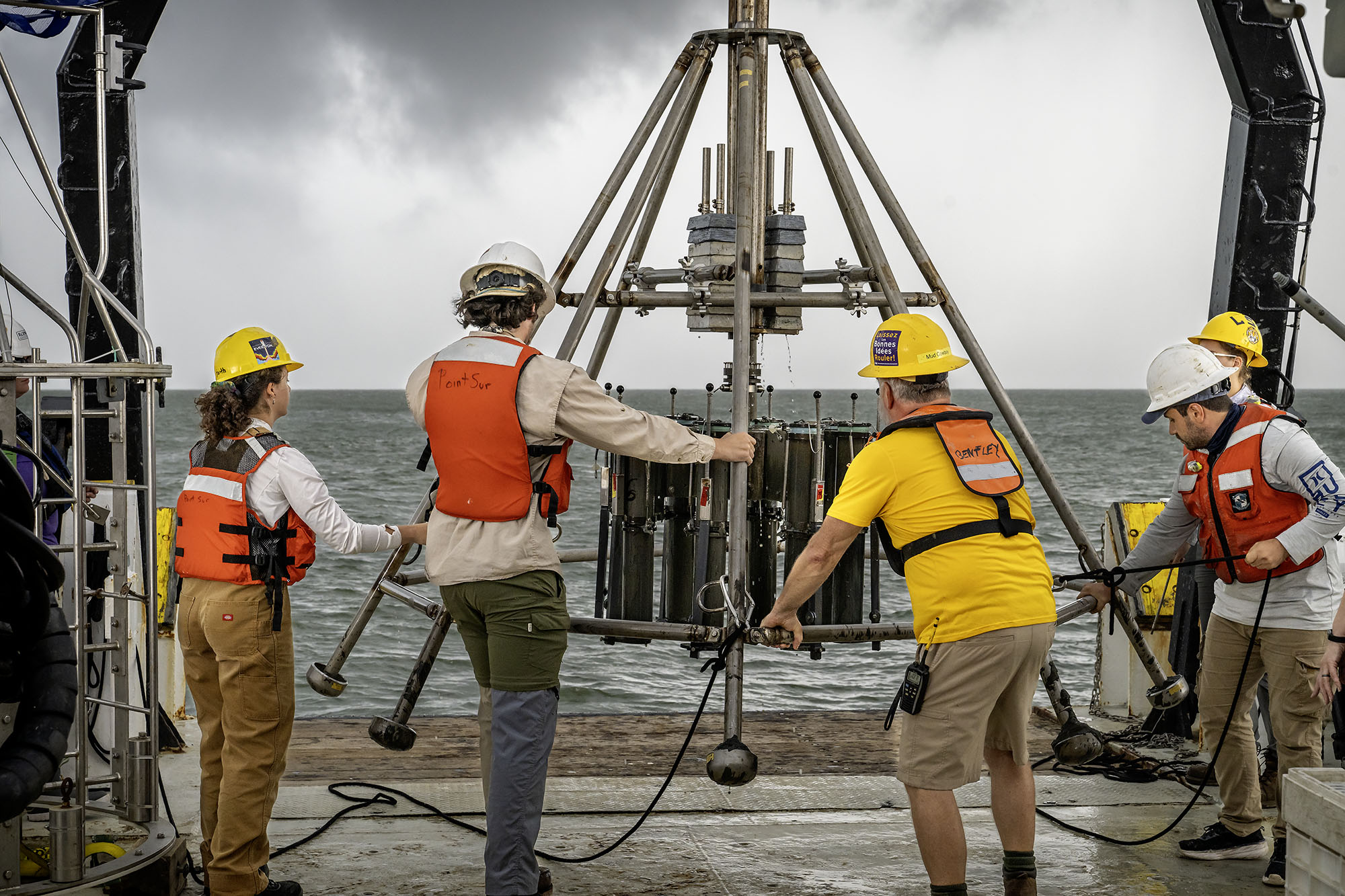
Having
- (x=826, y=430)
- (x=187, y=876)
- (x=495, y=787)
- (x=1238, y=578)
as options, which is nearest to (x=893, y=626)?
(x=826, y=430)

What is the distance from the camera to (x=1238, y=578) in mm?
4602

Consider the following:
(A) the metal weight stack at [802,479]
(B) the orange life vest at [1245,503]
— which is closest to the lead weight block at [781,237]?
(A) the metal weight stack at [802,479]

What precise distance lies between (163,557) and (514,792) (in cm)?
338

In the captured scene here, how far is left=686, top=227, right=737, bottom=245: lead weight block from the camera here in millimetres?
5266

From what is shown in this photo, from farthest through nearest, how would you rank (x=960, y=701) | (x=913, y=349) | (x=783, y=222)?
(x=783, y=222), (x=913, y=349), (x=960, y=701)

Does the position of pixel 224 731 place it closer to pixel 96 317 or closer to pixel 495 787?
pixel 495 787

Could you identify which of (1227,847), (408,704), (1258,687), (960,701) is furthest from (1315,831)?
(408,704)

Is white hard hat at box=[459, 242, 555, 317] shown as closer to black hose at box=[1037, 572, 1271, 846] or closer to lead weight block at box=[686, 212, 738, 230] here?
lead weight block at box=[686, 212, 738, 230]

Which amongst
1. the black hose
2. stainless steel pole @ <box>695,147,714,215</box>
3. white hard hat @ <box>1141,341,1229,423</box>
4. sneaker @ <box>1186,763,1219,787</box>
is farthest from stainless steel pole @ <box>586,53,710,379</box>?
sneaker @ <box>1186,763,1219,787</box>

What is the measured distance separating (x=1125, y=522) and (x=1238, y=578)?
218cm

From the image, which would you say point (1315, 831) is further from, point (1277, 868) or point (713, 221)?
point (713, 221)

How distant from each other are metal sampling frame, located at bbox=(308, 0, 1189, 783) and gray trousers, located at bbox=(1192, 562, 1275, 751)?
0.42m

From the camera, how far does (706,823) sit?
17.0 ft

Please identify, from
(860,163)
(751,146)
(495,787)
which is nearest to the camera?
(495,787)
